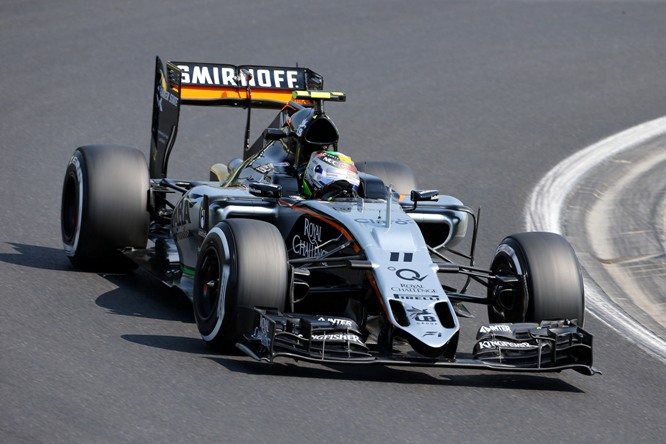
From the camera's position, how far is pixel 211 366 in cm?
750

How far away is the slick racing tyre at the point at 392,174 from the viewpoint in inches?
428

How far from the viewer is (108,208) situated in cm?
988

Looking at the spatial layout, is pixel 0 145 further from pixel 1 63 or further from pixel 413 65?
pixel 413 65

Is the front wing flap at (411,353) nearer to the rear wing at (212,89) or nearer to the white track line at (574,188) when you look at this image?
the white track line at (574,188)

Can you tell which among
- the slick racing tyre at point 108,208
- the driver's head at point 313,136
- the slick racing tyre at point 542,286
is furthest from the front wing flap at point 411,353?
the slick racing tyre at point 108,208

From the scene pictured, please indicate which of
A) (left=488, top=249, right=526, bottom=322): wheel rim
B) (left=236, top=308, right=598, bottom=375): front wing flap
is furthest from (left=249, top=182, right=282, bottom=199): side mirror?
(left=488, top=249, right=526, bottom=322): wheel rim

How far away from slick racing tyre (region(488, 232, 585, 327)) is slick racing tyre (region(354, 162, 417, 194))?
2.46m

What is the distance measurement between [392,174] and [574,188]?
12.1 ft

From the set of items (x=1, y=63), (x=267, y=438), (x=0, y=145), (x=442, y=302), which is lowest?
(x=267, y=438)

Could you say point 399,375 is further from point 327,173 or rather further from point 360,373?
point 327,173

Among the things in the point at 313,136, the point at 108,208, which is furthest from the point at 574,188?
the point at 108,208

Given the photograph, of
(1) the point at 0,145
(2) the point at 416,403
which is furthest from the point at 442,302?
(1) the point at 0,145

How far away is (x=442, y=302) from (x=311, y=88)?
13.7 feet

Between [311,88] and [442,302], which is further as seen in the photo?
[311,88]
